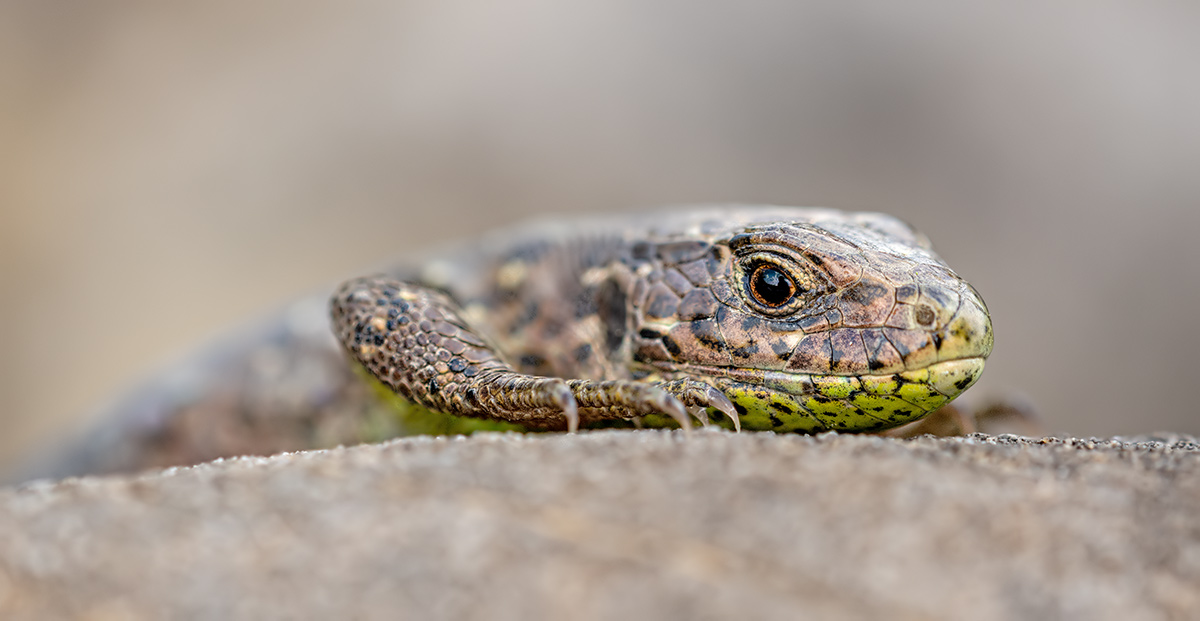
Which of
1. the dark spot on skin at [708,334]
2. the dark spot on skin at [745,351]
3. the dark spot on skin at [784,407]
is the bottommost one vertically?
the dark spot on skin at [784,407]

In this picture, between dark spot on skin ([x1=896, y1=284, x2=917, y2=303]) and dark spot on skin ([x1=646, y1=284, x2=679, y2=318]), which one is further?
dark spot on skin ([x1=646, y1=284, x2=679, y2=318])

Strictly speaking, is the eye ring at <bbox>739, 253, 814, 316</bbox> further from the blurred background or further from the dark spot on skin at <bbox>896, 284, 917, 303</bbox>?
the blurred background

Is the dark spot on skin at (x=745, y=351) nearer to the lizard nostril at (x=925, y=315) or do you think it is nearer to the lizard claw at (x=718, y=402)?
the lizard claw at (x=718, y=402)

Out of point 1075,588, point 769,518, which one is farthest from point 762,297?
point 1075,588

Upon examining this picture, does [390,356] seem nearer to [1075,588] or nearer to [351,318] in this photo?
[351,318]

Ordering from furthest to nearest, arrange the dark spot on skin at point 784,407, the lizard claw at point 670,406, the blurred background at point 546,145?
the blurred background at point 546,145 → the dark spot on skin at point 784,407 → the lizard claw at point 670,406

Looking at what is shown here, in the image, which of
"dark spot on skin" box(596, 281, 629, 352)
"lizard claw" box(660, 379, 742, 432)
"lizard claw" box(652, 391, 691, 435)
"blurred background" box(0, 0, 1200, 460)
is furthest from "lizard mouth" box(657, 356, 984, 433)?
"blurred background" box(0, 0, 1200, 460)

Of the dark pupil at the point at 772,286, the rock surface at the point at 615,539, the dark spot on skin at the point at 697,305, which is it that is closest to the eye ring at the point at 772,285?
the dark pupil at the point at 772,286

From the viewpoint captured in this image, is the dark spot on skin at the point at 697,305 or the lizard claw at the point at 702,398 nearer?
the lizard claw at the point at 702,398
